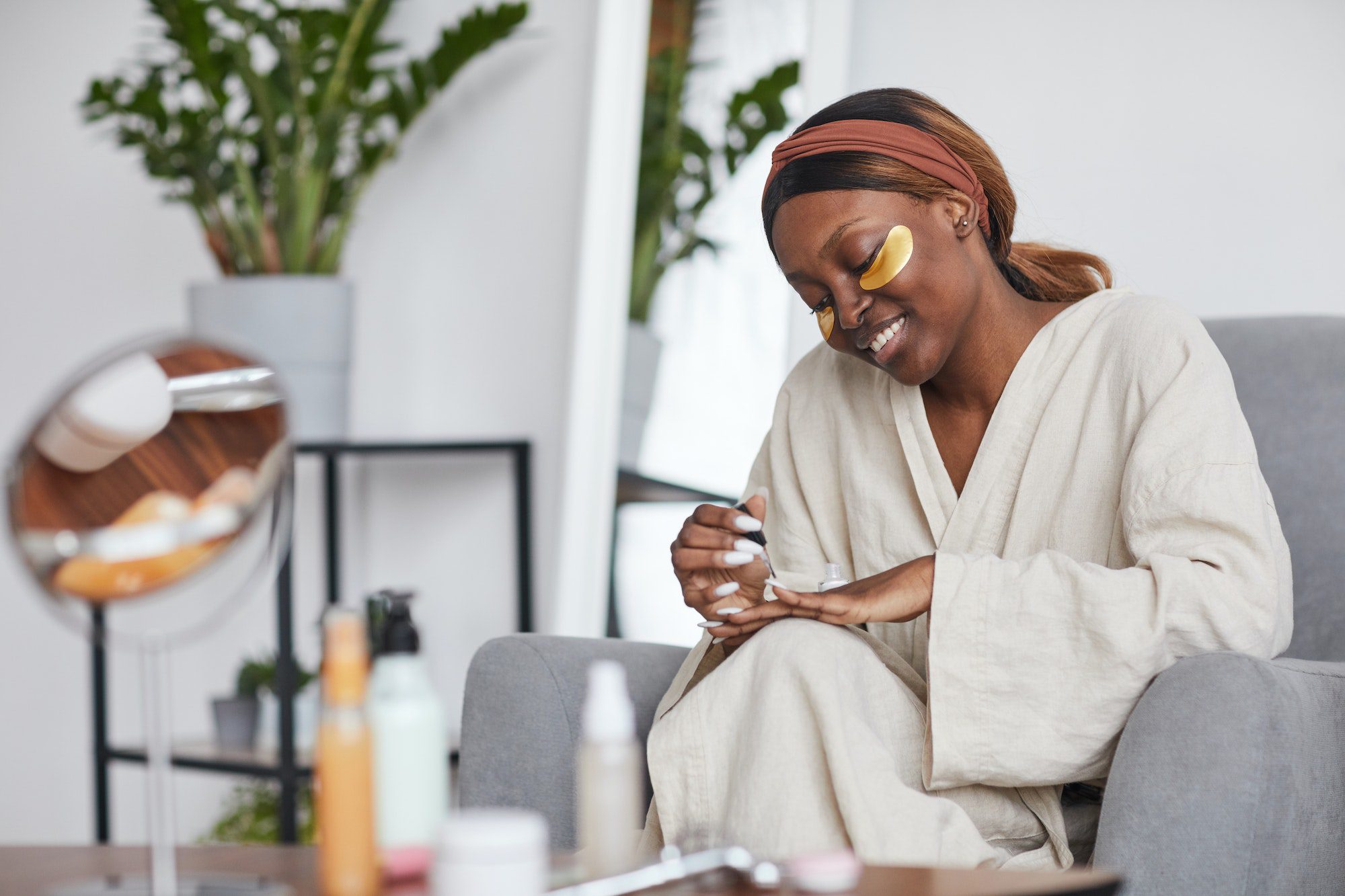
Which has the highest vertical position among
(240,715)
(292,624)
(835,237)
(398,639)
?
(835,237)

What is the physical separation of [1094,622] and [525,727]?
53 centimetres

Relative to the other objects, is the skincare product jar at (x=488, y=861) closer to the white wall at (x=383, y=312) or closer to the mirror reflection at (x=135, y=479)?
the mirror reflection at (x=135, y=479)

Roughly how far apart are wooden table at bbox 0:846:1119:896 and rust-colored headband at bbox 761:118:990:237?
0.77 metres

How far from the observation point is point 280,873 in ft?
2.57

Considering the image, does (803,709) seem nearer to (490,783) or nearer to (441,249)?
(490,783)

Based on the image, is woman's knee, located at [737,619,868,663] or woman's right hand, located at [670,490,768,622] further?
woman's right hand, located at [670,490,768,622]

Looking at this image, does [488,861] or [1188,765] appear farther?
[1188,765]

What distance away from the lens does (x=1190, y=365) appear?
47.6 inches

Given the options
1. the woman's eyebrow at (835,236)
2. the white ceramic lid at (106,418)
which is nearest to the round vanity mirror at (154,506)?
the white ceramic lid at (106,418)

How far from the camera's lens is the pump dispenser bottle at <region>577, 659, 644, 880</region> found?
682 mm

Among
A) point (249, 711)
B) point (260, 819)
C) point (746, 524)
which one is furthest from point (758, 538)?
point (260, 819)

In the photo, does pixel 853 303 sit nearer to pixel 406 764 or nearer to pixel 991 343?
pixel 991 343

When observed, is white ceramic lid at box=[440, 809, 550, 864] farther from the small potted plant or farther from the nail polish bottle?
the small potted plant

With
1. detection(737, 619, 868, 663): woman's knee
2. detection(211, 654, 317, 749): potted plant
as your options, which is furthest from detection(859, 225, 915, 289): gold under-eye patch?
detection(211, 654, 317, 749): potted plant
